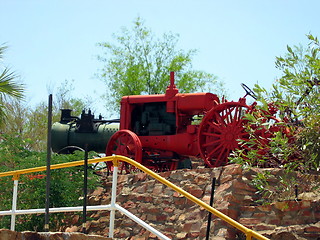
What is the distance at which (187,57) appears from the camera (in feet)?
95.0

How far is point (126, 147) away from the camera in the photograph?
12500mm

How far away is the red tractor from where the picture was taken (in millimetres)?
11367

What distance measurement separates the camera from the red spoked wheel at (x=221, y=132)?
36.5ft

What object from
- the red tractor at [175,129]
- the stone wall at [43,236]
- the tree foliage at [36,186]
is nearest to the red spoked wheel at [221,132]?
the red tractor at [175,129]

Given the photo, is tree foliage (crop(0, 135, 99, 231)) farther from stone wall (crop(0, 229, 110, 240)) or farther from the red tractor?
stone wall (crop(0, 229, 110, 240))

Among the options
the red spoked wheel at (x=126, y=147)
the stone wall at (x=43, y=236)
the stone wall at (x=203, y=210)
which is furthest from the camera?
the red spoked wheel at (x=126, y=147)

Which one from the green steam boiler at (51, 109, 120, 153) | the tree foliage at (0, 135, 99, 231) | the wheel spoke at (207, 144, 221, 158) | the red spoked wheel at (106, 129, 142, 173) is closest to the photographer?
the tree foliage at (0, 135, 99, 231)

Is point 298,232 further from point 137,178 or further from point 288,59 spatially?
point 137,178

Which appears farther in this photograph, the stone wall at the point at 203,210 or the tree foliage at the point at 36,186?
the tree foliage at the point at 36,186

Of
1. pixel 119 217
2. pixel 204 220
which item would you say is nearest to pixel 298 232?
pixel 204 220

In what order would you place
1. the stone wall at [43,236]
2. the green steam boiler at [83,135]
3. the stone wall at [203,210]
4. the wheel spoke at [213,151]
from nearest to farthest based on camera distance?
the stone wall at [43,236] < the stone wall at [203,210] < the wheel spoke at [213,151] < the green steam boiler at [83,135]

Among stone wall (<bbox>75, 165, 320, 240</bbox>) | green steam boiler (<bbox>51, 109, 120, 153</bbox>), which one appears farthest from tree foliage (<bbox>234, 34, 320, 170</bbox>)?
green steam boiler (<bbox>51, 109, 120, 153</bbox>)

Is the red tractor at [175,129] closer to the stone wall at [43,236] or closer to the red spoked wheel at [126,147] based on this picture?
the red spoked wheel at [126,147]

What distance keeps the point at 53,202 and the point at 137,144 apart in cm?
234
